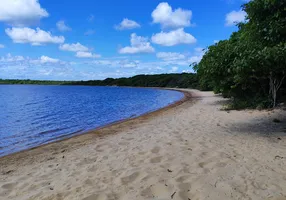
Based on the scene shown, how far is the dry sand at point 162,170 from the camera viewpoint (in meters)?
5.05

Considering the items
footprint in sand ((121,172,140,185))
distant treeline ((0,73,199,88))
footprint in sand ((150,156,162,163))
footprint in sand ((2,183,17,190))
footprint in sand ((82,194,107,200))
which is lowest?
distant treeline ((0,73,199,88))

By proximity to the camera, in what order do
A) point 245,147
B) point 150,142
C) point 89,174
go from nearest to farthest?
point 89,174, point 245,147, point 150,142

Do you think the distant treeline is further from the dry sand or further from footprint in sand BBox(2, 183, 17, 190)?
footprint in sand BBox(2, 183, 17, 190)

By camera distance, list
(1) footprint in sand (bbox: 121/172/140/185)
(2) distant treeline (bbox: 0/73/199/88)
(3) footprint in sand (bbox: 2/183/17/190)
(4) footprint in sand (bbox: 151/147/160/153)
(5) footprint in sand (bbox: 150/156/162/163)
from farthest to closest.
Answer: (2) distant treeline (bbox: 0/73/199/88) < (4) footprint in sand (bbox: 151/147/160/153) < (5) footprint in sand (bbox: 150/156/162/163) < (3) footprint in sand (bbox: 2/183/17/190) < (1) footprint in sand (bbox: 121/172/140/185)

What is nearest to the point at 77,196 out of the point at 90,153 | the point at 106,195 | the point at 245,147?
the point at 106,195

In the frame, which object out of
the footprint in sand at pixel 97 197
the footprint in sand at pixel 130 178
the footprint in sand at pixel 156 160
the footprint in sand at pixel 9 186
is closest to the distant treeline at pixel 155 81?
the footprint in sand at pixel 156 160

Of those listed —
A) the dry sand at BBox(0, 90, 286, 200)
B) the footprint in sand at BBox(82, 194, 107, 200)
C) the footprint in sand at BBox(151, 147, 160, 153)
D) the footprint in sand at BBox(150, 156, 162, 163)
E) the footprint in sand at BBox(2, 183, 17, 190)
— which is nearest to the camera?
the footprint in sand at BBox(82, 194, 107, 200)

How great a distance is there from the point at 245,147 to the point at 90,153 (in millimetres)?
4412

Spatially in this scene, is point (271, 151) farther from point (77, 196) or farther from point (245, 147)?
point (77, 196)

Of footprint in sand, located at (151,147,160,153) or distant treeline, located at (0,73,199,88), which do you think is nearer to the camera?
footprint in sand, located at (151,147,160,153)

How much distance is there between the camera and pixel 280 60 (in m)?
11.7

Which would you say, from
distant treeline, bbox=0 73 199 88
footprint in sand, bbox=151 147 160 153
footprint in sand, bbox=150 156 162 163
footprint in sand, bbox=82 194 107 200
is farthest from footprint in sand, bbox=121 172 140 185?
distant treeline, bbox=0 73 199 88

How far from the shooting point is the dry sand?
505 centimetres

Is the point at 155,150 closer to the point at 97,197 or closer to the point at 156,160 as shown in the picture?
the point at 156,160
